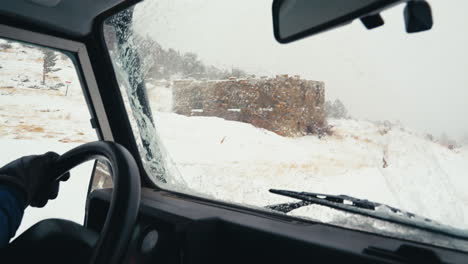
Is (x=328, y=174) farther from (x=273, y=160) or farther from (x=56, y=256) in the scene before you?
(x=56, y=256)

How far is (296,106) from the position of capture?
1768 mm

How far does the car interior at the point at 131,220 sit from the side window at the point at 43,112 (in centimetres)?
9

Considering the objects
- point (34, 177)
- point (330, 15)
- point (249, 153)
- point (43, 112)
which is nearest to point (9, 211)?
point (34, 177)

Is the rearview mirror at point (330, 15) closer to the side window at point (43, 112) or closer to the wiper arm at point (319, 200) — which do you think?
the wiper arm at point (319, 200)

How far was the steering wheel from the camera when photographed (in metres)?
0.93

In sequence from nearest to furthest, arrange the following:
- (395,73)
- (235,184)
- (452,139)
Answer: (452,139)
(395,73)
(235,184)

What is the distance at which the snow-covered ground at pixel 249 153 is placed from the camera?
1381mm

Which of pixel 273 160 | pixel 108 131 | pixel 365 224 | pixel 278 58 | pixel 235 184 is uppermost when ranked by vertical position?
pixel 278 58

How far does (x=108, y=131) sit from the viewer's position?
2.44 metres

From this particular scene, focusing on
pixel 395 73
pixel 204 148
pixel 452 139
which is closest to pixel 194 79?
pixel 204 148

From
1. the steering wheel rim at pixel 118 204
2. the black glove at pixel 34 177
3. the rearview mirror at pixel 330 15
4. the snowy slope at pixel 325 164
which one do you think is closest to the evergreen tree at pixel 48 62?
the snowy slope at pixel 325 164

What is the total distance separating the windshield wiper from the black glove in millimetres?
1083

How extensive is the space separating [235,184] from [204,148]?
33 cm

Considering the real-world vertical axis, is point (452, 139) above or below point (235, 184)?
above
